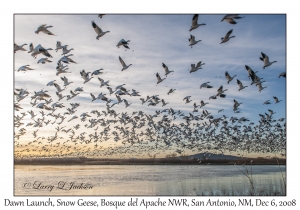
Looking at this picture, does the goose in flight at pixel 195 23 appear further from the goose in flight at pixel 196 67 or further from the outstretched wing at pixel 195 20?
the goose in flight at pixel 196 67

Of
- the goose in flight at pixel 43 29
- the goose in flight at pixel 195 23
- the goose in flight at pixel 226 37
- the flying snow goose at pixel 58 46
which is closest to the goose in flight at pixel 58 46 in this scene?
the flying snow goose at pixel 58 46

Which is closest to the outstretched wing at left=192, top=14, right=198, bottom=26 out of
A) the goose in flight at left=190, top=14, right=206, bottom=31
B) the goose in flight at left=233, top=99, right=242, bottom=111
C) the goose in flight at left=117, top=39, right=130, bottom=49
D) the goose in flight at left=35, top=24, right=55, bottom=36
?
the goose in flight at left=190, top=14, right=206, bottom=31

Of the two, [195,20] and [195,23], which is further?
[195,23]

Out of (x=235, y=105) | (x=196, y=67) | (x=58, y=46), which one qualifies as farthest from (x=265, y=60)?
(x=58, y=46)

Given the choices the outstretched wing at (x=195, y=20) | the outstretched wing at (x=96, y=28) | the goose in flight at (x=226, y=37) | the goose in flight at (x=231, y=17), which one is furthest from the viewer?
the outstretched wing at (x=96, y=28)

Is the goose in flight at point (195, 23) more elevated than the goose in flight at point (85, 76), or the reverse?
the goose in flight at point (195, 23)

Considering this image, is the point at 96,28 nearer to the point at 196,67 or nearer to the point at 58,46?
the point at 58,46

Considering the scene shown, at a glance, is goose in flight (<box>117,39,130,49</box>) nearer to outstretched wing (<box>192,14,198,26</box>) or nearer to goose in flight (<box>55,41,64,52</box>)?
goose in flight (<box>55,41,64,52</box>)

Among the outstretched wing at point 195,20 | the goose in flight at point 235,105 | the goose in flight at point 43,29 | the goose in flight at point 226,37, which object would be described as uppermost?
the outstretched wing at point 195,20

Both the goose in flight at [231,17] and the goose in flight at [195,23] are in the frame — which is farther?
the goose in flight at [195,23]
